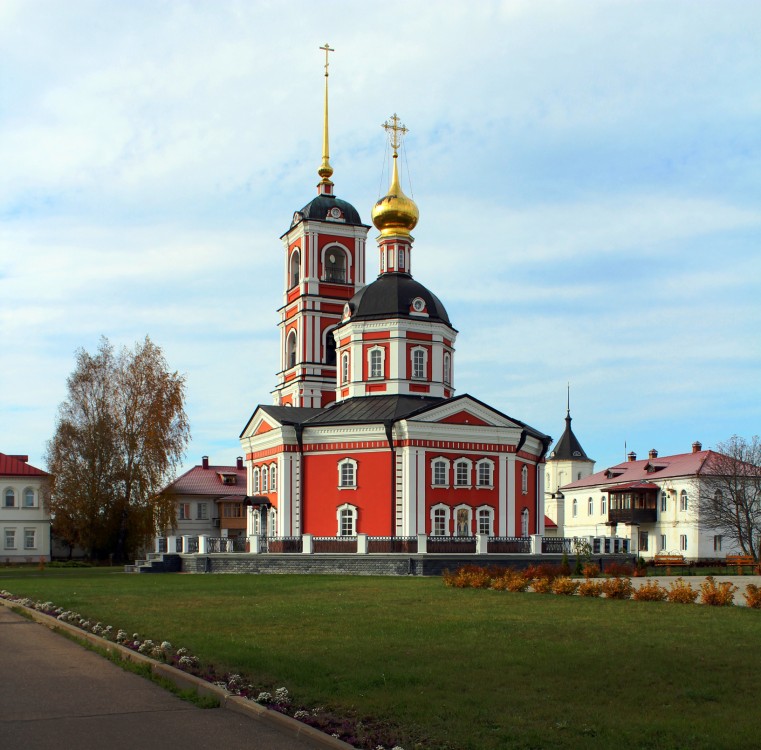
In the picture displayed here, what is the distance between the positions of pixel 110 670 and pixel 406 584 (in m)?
15.3

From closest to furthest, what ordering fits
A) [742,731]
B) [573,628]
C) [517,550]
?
[742,731]
[573,628]
[517,550]

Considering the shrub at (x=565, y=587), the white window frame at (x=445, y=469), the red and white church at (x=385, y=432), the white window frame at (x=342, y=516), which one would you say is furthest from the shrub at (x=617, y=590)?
the white window frame at (x=342, y=516)

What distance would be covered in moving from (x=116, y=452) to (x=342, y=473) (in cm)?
1590

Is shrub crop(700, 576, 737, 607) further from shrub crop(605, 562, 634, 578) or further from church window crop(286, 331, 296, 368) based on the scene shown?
church window crop(286, 331, 296, 368)

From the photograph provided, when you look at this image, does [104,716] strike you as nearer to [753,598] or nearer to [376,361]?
[753,598]

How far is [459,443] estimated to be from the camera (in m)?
38.7

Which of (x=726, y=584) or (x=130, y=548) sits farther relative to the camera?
(x=130, y=548)

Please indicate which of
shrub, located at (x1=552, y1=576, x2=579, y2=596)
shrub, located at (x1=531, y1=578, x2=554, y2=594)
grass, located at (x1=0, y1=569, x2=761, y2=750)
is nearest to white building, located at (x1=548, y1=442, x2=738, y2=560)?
shrub, located at (x1=531, y1=578, x2=554, y2=594)

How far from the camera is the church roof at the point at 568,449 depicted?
88375mm

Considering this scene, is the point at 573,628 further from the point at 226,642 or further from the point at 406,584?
the point at 406,584

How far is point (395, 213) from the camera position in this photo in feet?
146

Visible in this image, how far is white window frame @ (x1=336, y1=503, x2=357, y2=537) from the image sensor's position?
127 feet

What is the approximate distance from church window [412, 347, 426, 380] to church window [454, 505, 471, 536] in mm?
6613

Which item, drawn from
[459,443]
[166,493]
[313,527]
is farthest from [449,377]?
[166,493]
